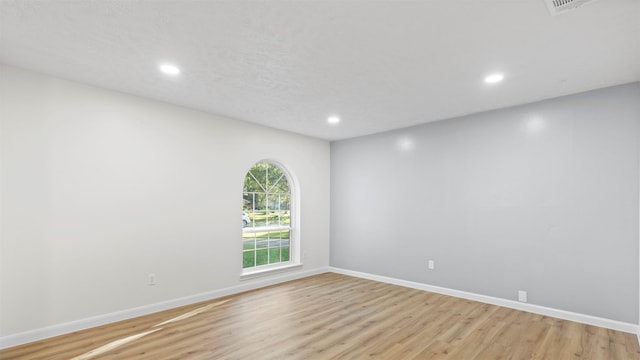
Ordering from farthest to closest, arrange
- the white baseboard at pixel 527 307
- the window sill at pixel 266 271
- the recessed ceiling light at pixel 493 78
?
the window sill at pixel 266 271, the white baseboard at pixel 527 307, the recessed ceiling light at pixel 493 78

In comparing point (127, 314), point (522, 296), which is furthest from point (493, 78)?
point (127, 314)

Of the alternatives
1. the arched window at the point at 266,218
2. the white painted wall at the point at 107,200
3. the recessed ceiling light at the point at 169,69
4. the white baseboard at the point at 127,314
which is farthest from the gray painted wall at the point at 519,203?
the recessed ceiling light at the point at 169,69

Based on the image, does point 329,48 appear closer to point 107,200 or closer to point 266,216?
point 107,200

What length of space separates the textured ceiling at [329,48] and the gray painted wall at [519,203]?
43 cm

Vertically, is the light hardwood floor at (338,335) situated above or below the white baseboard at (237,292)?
below

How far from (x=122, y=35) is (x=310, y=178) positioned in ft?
12.7

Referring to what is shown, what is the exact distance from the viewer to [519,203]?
3.90 metres

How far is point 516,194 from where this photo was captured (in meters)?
3.93

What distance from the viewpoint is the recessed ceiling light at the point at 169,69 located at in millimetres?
2869

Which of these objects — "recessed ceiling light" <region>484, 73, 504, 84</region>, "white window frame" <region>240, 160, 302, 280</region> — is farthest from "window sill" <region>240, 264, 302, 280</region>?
"recessed ceiling light" <region>484, 73, 504, 84</region>

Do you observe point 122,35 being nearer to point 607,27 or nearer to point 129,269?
point 129,269

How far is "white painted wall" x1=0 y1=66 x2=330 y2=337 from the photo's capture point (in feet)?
9.46

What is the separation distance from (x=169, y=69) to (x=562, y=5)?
310cm

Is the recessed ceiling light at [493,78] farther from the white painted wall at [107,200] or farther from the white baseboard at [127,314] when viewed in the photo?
the white baseboard at [127,314]
